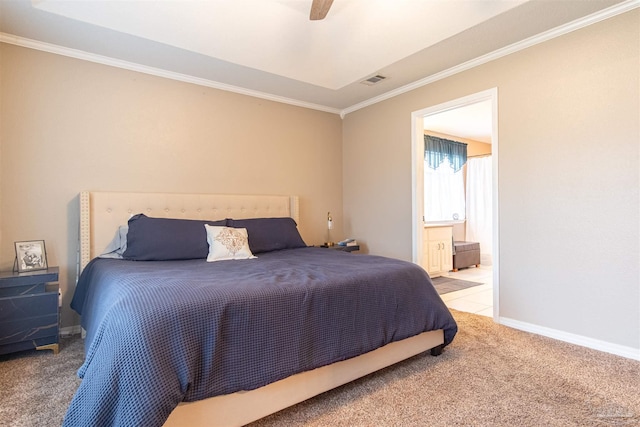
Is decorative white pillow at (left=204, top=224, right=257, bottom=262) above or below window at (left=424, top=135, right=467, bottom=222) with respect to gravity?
below

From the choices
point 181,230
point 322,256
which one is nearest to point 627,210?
point 322,256

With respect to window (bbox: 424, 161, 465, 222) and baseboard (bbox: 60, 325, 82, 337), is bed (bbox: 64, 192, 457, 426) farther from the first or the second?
window (bbox: 424, 161, 465, 222)

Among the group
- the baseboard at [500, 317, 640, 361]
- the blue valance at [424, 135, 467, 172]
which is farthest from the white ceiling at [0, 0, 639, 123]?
the blue valance at [424, 135, 467, 172]

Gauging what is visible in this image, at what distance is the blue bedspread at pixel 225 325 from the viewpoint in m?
1.23

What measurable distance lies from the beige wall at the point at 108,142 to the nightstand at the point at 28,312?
51 cm

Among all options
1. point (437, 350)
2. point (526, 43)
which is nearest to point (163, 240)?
point (437, 350)

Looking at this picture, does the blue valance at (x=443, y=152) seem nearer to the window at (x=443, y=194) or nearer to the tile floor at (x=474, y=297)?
the window at (x=443, y=194)

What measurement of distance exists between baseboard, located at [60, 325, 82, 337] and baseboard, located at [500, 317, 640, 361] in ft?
12.2

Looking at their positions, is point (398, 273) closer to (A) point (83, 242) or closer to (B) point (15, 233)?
(A) point (83, 242)

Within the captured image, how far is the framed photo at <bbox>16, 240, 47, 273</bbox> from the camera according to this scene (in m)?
2.55

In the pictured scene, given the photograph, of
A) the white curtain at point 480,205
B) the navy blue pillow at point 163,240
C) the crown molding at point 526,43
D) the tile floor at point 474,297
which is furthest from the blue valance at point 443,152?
the navy blue pillow at point 163,240

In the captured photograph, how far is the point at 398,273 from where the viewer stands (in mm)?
2184

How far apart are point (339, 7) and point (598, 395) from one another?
3.15 metres

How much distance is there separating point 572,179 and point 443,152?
3.69m
